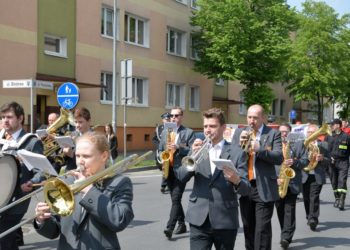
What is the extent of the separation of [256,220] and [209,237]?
1.65 m

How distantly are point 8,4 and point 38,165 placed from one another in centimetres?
1827

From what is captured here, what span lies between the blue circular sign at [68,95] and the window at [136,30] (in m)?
11.9

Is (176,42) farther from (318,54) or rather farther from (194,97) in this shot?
(318,54)

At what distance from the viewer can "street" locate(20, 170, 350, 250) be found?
7.70 m

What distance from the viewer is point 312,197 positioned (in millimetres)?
9469

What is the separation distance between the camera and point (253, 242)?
6555 mm

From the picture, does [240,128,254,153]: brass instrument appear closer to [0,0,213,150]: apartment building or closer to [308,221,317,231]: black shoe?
[308,221,317,231]: black shoe

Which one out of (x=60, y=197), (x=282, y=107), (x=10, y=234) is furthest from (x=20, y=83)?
(x=282, y=107)

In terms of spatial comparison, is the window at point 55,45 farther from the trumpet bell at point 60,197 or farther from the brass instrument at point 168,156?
the trumpet bell at point 60,197

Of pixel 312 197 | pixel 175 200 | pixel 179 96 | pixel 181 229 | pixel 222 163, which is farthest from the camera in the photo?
pixel 179 96

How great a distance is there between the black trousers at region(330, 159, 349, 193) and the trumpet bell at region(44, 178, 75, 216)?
31.7 feet

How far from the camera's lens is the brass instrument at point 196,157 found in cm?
486

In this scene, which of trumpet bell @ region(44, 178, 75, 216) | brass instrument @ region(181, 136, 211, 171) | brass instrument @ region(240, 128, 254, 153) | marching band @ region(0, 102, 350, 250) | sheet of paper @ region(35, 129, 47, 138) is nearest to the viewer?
trumpet bell @ region(44, 178, 75, 216)

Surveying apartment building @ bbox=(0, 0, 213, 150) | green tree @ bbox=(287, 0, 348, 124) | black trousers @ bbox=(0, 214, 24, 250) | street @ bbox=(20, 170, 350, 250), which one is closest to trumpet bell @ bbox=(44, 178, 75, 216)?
black trousers @ bbox=(0, 214, 24, 250)
